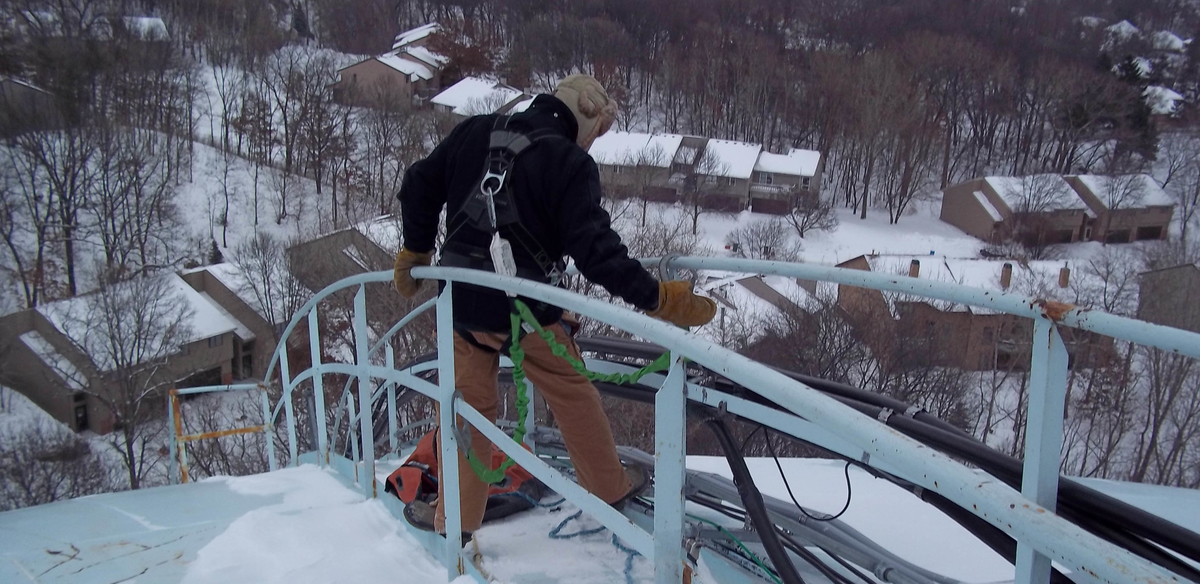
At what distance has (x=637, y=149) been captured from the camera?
3528 centimetres

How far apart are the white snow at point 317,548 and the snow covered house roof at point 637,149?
30173mm

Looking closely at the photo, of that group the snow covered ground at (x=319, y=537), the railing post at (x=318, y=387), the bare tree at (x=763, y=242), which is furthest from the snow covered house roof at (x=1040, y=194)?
the railing post at (x=318, y=387)

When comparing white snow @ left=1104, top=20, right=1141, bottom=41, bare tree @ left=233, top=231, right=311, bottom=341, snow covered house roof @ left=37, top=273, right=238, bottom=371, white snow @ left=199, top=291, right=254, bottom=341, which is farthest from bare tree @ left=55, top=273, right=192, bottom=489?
white snow @ left=1104, top=20, right=1141, bottom=41

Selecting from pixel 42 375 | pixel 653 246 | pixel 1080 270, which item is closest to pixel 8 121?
pixel 42 375

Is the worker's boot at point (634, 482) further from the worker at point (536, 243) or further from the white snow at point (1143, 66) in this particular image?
the white snow at point (1143, 66)

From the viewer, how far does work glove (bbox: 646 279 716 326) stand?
2277mm

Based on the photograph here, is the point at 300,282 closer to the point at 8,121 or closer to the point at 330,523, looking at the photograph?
the point at 8,121

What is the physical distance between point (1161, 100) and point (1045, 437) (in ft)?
172

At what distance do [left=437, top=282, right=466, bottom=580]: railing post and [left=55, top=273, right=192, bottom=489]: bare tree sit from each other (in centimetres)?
2054

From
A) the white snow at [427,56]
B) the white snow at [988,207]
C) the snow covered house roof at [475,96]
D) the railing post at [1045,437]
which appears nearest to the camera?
the railing post at [1045,437]

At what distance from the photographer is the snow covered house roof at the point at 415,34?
5100cm

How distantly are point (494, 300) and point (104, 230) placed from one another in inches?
1195

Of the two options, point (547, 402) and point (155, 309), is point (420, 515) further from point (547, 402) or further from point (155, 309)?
point (155, 309)

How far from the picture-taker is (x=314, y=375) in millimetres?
3525
